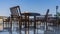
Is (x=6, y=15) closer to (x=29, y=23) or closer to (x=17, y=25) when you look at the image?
(x=17, y=25)

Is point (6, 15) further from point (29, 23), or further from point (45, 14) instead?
point (45, 14)

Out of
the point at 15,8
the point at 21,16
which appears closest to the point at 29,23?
the point at 21,16

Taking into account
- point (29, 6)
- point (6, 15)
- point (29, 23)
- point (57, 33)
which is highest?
point (29, 6)

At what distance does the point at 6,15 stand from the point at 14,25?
12.3 inches

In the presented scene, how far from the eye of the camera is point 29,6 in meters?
2.83

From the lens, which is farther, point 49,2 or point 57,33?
point 49,2

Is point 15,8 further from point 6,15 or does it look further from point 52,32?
point 52,32

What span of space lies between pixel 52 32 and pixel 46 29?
158mm

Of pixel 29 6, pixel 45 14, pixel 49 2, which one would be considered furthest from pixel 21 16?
pixel 49 2

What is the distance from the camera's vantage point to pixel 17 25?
111 inches

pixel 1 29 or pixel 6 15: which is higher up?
pixel 6 15

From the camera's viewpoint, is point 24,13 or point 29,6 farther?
point 29,6

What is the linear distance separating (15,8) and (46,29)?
78cm

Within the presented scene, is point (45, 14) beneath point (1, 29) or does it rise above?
above
